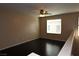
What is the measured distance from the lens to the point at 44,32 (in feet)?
25.9

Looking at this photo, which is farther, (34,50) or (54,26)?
(54,26)

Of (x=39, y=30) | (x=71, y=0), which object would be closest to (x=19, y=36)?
(x=39, y=30)

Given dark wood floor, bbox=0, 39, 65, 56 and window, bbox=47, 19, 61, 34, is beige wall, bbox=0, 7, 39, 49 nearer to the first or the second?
dark wood floor, bbox=0, 39, 65, 56

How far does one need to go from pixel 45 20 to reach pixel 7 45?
4038 mm

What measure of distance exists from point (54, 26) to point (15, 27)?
3.19 meters

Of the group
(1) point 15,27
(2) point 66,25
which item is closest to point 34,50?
(1) point 15,27

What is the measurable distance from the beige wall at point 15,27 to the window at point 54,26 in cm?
126

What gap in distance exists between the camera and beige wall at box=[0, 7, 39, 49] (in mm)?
4712

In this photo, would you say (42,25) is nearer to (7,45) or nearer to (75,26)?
(75,26)

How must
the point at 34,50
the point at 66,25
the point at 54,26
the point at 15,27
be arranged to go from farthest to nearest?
the point at 54,26, the point at 66,25, the point at 15,27, the point at 34,50

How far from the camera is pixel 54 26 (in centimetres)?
716

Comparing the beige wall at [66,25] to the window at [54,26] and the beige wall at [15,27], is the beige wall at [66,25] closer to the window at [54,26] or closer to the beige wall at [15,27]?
the window at [54,26]

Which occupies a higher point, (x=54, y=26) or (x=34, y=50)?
(x=54, y=26)

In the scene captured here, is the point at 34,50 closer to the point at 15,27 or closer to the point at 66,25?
the point at 15,27
